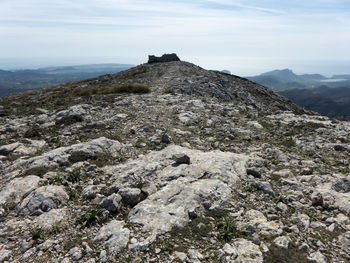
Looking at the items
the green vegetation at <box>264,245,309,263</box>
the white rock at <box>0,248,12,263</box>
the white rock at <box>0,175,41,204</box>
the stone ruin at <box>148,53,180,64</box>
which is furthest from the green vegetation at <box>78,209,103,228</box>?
the stone ruin at <box>148,53,180,64</box>

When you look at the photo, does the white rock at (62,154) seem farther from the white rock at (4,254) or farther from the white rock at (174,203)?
the white rock at (174,203)

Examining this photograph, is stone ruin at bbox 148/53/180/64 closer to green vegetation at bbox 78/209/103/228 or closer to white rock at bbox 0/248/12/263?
green vegetation at bbox 78/209/103/228

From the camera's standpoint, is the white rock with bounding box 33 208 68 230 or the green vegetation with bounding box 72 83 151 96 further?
the green vegetation with bounding box 72 83 151 96

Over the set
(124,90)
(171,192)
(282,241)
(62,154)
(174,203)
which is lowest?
(282,241)

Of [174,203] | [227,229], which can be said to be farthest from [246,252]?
[174,203]

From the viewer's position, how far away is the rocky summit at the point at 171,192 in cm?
746

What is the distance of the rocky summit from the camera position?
7.46 m

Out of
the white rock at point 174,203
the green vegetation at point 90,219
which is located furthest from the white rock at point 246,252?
the green vegetation at point 90,219

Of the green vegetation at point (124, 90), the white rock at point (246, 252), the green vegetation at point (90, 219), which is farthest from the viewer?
the green vegetation at point (124, 90)

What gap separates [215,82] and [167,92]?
12.9m

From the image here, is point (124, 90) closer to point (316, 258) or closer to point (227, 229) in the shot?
point (227, 229)

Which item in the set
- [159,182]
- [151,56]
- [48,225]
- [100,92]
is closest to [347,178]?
[159,182]

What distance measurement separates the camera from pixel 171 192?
396 inches

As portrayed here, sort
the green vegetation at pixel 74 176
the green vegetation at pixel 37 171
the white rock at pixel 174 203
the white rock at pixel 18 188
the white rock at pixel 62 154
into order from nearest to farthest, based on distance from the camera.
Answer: the white rock at pixel 174 203
the white rock at pixel 18 188
the green vegetation at pixel 74 176
the green vegetation at pixel 37 171
the white rock at pixel 62 154
